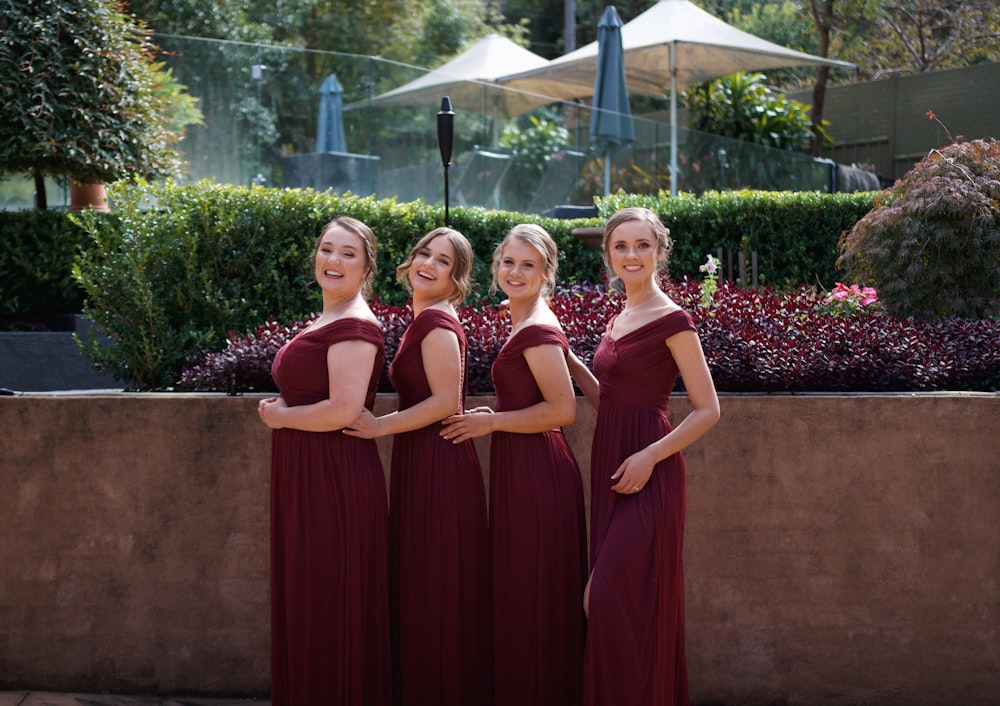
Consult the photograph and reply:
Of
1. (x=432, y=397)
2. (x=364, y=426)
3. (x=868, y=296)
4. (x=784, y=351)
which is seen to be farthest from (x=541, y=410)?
(x=868, y=296)

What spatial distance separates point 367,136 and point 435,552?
8038mm

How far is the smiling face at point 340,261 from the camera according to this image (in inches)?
146

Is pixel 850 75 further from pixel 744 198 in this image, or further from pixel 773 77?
pixel 744 198

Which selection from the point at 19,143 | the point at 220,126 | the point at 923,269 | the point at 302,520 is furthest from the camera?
the point at 220,126

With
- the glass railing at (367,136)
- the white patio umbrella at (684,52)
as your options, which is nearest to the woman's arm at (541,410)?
the glass railing at (367,136)

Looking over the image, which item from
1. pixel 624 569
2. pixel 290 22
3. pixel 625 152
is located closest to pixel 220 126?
pixel 625 152

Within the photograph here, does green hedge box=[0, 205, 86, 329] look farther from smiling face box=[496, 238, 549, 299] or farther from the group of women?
smiling face box=[496, 238, 549, 299]

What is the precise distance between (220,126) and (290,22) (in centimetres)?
1332

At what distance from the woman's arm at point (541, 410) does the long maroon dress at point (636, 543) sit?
0.46ft

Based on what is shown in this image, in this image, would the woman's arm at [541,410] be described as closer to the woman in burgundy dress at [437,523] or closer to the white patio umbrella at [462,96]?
the woman in burgundy dress at [437,523]

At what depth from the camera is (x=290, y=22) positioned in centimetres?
2372

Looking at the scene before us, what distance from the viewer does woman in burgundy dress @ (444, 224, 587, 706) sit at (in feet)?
12.0

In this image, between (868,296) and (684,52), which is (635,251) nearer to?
(868,296)

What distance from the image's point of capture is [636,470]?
336cm
